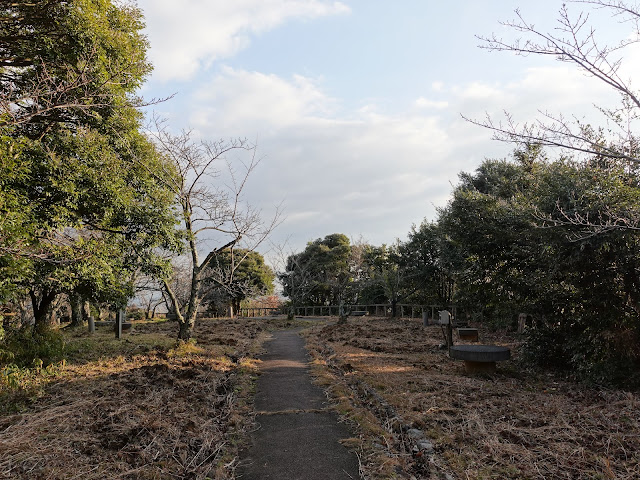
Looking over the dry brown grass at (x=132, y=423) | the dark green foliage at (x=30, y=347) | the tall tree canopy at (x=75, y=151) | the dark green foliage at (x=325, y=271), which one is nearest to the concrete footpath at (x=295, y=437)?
the dry brown grass at (x=132, y=423)

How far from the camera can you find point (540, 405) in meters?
5.75

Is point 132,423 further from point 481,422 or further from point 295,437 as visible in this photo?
point 481,422

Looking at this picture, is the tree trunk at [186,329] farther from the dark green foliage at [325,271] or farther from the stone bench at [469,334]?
the dark green foliage at [325,271]

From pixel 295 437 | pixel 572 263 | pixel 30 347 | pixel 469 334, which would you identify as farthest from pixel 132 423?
pixel 469 334

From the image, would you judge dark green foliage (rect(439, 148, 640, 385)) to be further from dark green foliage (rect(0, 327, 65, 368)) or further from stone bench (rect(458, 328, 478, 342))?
dark green foliage (rect(0, 327, 65, 368))

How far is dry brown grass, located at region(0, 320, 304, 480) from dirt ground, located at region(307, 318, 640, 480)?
173 cm

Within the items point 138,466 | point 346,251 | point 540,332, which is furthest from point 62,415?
point 346,251

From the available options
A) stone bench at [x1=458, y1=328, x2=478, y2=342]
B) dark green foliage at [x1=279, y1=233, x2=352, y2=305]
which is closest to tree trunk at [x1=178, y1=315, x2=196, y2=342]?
stone bench at [x1=458, y1=328, x2=478, y2=342]

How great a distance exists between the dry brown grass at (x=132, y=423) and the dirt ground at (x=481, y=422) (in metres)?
1.73

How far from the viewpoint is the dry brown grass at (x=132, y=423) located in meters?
3.85

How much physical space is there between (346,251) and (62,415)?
996 inches

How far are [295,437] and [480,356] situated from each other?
467 centimetres

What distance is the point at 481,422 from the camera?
4.88 m

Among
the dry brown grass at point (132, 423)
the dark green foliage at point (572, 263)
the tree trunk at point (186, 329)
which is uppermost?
the dark green foliage at point (572, 263)
